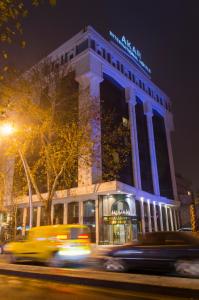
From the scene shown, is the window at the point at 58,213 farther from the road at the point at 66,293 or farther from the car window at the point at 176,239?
the road at the point at 66,293

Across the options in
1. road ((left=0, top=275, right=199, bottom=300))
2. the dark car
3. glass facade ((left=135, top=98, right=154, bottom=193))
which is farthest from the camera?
glass facade ((left=135, top=98, right=154, bottom=193))

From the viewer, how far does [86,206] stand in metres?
34.8

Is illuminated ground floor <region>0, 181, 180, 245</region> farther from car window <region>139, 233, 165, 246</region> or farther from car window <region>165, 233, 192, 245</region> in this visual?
car window <region>165, 233, 192, 245</region>

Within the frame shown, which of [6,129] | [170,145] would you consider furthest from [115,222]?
[170,145]

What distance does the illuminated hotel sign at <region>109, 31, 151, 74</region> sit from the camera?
53656 mm

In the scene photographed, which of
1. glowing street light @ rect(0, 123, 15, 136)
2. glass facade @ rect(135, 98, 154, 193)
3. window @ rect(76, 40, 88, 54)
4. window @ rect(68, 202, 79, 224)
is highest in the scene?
window @ rect(76, 40, 88, 54)

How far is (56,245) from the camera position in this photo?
41.9ft

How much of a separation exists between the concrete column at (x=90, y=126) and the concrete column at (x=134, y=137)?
916 cm

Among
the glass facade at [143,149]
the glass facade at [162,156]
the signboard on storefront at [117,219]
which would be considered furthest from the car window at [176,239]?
the glass facade at [162,156]

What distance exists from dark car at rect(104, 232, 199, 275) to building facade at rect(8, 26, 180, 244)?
1325cm

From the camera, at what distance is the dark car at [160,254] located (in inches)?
369

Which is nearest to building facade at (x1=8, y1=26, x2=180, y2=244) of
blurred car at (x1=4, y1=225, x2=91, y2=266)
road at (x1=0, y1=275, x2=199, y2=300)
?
blurred car at (x1=4, y1=225, x2=91, y2=266)

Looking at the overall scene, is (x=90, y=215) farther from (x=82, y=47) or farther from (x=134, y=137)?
(x=82, y=47)

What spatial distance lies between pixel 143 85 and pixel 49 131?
39.8 m
